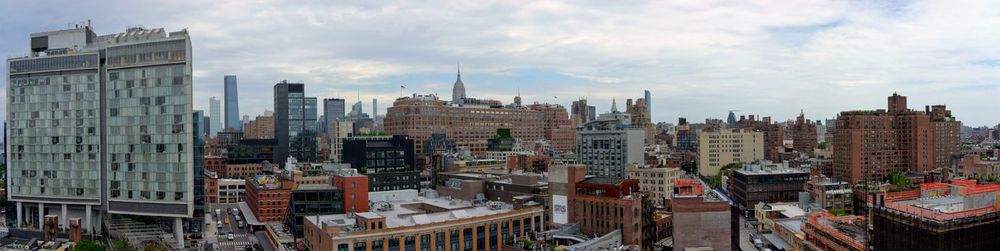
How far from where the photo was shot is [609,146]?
551 ft

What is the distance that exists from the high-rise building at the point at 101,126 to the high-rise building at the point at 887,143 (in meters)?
133

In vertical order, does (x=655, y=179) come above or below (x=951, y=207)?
below

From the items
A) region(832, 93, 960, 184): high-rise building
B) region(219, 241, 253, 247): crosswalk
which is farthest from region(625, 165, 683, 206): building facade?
region(219, 241, 253, 247): crosswalk

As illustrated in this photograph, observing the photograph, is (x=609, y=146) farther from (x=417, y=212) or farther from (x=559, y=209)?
(x=417, y=212)

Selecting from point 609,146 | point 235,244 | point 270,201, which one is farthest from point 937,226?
point 609,146

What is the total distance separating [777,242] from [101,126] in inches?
3506

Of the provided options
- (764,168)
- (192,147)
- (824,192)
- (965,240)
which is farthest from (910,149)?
(192,147)

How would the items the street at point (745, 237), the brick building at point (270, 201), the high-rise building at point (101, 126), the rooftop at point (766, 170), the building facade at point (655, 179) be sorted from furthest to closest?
the building facade at point (655, 179)
the rooftop at point (766, 170)
the brick building at point (270, 201)
the street at point (745, 237)
the high-rise building at point (101, 126)

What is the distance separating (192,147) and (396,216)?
2664 centimetres

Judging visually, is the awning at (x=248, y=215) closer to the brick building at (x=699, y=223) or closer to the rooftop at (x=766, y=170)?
the brick building at (x=699, y=223)

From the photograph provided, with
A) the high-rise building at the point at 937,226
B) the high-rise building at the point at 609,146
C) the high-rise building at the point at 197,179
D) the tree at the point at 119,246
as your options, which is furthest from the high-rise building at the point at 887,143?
the tree at the point at 119,246

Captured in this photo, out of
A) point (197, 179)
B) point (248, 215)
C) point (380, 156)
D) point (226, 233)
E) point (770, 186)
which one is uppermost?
point (380, 156)

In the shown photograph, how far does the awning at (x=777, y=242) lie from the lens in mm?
103569

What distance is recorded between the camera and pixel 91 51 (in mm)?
104938
